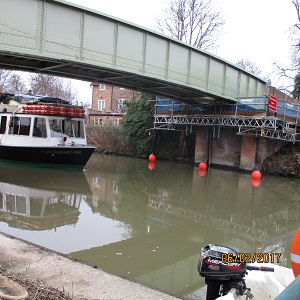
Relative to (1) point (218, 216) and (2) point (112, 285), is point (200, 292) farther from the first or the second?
(1) point (218, 216)

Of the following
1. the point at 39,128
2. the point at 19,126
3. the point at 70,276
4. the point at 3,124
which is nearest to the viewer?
the point at 70,276

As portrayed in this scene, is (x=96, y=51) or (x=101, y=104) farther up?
(x=101, y=104)

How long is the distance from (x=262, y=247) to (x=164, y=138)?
71.8ft

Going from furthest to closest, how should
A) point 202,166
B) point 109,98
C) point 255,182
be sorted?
point 109,98, point 202,166, point 255,182

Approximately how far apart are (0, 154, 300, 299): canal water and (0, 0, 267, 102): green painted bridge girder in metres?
4.97

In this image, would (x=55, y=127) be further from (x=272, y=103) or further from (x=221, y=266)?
(x=221, y=266)

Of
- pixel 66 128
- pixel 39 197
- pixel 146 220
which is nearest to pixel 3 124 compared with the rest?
pixel 66 128

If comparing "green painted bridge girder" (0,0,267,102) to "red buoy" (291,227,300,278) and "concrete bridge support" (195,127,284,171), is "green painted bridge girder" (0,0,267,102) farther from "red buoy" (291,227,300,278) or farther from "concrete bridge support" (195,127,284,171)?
"red buoy" (291,227,300,278)

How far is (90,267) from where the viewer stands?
14.8ft

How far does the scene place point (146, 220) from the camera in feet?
29.4

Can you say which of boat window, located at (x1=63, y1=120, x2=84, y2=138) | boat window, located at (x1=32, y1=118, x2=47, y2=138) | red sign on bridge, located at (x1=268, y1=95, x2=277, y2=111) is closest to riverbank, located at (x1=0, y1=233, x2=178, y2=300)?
boat window, located at (x1=32, y1=118, x2=47, y2=138)

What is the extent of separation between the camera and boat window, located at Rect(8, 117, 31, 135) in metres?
17.6

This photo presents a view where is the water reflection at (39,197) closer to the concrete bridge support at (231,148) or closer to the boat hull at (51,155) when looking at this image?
the boat hull at (51,155)

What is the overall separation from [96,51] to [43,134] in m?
5.18
